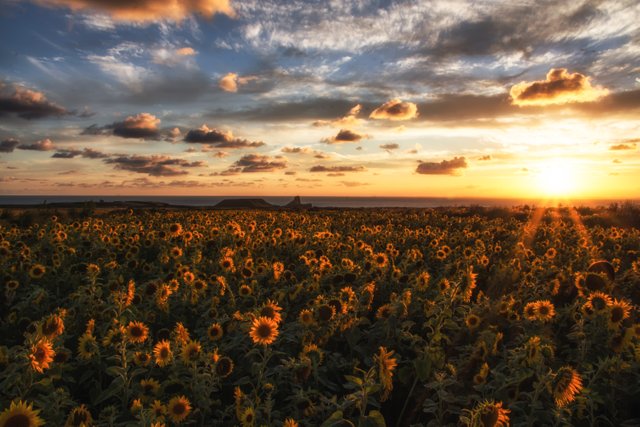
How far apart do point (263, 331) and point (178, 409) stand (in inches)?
35.7

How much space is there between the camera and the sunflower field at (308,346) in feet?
11.2

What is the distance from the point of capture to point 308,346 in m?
4.23

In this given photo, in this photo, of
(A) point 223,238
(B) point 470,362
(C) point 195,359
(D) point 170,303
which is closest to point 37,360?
(C) point 195,359

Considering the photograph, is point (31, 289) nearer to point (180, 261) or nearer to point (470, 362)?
point (180, 261)

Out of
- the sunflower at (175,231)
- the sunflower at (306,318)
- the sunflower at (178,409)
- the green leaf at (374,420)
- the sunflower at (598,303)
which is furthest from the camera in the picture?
the sunflower at (175,231)

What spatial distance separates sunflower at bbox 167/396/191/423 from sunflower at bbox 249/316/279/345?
741 millimetres

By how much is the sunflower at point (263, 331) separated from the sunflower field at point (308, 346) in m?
0.01

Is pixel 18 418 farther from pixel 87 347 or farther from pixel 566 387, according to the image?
pixel 566 387

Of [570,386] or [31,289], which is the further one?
[31,289]

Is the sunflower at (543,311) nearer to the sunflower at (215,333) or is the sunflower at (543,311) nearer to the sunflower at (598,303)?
the sunflower at (598,303)

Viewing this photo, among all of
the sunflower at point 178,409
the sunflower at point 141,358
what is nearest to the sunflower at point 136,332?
the sunflower at point 141,358

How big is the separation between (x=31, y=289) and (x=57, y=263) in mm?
966

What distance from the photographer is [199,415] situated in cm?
359

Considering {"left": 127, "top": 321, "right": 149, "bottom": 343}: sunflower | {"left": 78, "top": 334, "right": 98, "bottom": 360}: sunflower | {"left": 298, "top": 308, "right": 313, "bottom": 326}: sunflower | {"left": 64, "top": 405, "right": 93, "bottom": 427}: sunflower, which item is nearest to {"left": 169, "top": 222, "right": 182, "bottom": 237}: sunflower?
{"left": 78, "top": 334, "right": 98, "bottom": 360}: sunflower
